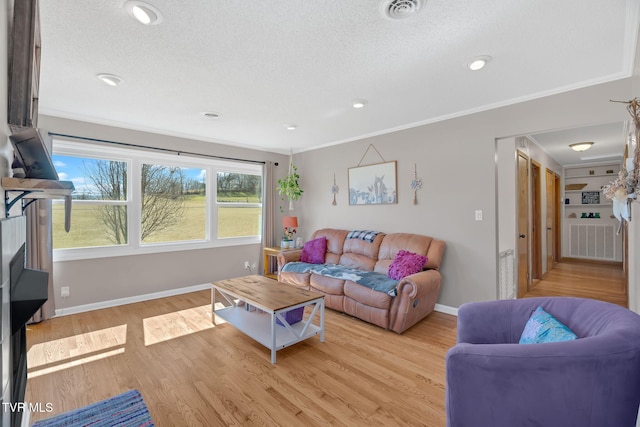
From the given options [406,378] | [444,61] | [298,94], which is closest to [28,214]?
[298,94]

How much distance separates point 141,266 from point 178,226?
75 cm

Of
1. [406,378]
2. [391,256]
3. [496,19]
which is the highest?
[496,19]

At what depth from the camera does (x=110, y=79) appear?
99.7 inches

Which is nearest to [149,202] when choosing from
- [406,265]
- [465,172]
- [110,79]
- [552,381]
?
[110,79]

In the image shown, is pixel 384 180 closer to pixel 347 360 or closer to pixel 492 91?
pixel 492 91

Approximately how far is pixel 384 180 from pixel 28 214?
13.9 ft

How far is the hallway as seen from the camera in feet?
14.0

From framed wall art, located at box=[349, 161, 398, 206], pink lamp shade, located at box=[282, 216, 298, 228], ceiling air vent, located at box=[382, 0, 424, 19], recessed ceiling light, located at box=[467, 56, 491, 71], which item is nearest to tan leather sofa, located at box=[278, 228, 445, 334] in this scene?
framed wall art, located at box=[349, 161, 398, 206]

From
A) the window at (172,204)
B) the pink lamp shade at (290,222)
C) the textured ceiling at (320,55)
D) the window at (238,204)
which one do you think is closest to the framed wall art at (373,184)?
the textured ceiling at (320,55)

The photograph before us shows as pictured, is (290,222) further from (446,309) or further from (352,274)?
(446,309)

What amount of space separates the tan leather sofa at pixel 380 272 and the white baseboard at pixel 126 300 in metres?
1.42

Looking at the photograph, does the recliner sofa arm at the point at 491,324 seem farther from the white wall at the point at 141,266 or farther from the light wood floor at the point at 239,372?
the white wall at the point at 141,266

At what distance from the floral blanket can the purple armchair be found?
1.77 m

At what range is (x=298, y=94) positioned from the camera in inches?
115
